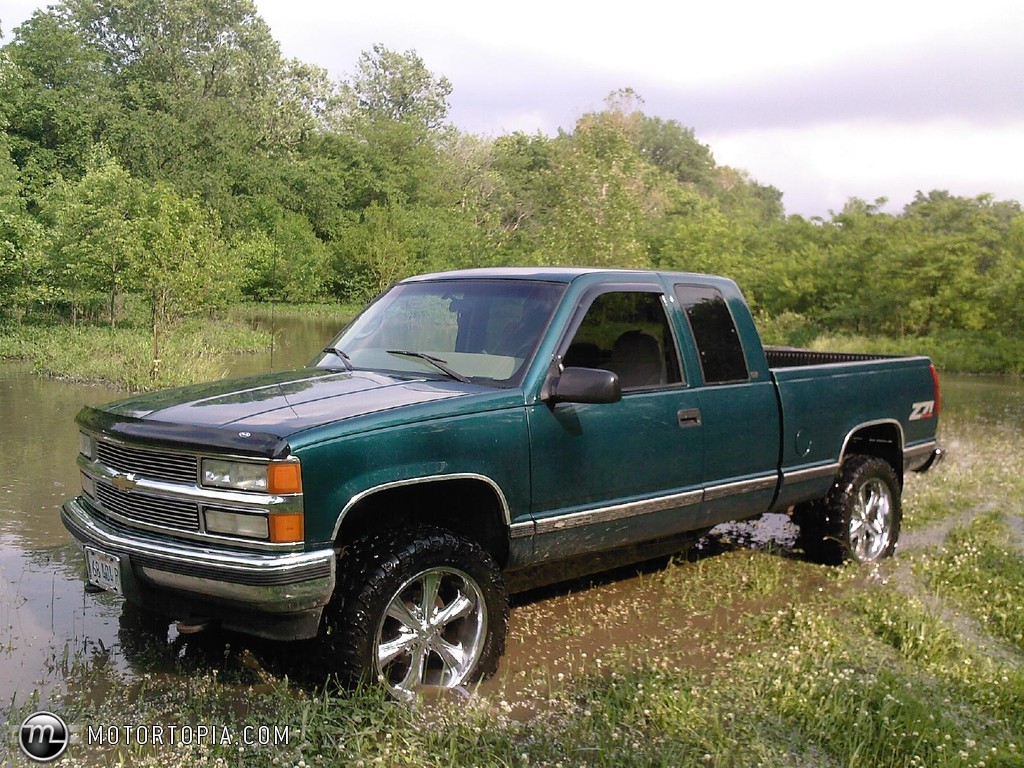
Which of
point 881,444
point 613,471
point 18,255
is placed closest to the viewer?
point 613,471

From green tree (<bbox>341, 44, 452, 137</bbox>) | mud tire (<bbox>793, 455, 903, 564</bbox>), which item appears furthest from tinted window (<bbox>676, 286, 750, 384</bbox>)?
green tree (<bbox>341, 44, 452, 137</bbox>)

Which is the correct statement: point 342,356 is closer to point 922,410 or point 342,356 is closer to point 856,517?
point 856,517

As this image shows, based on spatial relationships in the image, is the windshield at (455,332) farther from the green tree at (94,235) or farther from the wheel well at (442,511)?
the green tree at (94,235)

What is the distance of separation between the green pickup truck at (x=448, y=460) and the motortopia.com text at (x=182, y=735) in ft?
1.25

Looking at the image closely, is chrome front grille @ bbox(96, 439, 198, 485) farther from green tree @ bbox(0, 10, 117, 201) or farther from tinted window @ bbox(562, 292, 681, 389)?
green tree @ bbox(0, 10, 117, 201)

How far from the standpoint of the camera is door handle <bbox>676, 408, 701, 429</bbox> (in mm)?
5574

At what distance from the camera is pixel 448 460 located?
4438 millimetres

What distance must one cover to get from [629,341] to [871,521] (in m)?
2.76

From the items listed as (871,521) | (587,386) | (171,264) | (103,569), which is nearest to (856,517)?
(871,521)

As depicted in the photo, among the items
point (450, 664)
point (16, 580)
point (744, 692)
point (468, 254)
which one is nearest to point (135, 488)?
point (450, 664)

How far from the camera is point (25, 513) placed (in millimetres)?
7836

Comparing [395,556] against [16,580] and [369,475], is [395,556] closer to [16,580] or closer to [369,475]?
[369,475]

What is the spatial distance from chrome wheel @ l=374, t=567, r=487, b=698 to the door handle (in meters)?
1.65

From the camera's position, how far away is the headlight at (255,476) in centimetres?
394
